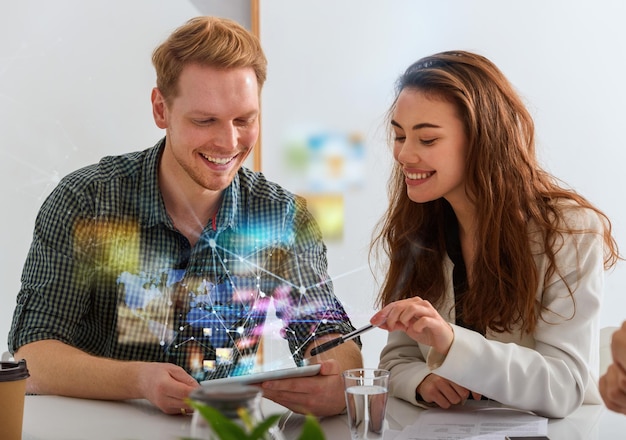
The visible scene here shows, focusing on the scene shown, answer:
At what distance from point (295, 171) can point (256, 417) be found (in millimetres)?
2397

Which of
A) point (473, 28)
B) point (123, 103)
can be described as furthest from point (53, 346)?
point (473, 28)

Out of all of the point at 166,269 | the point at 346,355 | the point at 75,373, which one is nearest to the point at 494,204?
the point at 346,355

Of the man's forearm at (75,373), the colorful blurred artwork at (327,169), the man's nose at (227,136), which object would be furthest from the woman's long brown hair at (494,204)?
the colorful blurred artwork at (327,169)

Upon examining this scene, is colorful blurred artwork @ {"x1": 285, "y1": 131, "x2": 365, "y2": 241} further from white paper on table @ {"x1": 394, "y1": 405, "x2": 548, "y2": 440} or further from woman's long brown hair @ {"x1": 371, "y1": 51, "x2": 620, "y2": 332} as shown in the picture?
white paper on table @ {"x1": 394, "y1": 405, "x2": 548, "y2": 440}

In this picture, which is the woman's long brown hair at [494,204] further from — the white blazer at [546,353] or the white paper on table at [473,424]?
the white paper on table at [473,424]

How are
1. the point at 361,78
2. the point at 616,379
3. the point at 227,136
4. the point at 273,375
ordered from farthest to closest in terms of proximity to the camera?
1. the point at 361,78
2. the point at 227,136
3. the point at 273,375
4. the point at 616,379

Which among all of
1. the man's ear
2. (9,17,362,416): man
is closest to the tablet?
(9,17,362,416): man

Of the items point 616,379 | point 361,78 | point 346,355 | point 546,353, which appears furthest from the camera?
point 361,78

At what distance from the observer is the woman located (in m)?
1.39

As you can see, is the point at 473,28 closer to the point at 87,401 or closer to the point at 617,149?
the point at 617,149

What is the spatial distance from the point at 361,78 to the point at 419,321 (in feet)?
5.85

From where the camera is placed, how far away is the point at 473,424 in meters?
1.28

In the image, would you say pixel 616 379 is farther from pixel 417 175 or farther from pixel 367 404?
pixel 417 175

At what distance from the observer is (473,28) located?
2.97m
